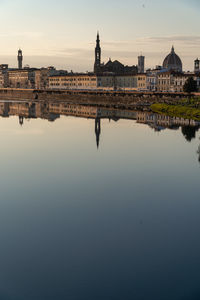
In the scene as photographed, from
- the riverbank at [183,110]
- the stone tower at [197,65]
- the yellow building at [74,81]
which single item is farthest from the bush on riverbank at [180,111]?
the yellow building at [74,81]

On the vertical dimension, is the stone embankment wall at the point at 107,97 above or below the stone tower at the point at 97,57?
below

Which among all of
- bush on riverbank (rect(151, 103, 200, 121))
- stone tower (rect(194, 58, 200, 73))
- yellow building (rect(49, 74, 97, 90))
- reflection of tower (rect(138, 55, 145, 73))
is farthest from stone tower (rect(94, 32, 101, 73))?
bush on riverbank (rect(151, 103, 200, 121))

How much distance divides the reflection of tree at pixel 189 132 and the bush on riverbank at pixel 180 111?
637 centimetres

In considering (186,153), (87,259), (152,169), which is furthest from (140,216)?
(186,153)

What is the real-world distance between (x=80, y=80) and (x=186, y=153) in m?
89.3

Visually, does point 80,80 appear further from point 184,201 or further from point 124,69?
point 184,201

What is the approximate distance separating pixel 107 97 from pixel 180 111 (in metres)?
30.5

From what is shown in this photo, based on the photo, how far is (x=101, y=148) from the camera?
2558 cm

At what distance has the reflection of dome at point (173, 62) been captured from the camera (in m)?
100

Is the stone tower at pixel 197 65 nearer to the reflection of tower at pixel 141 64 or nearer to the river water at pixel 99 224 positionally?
the reflection of tower at pixel 141 64

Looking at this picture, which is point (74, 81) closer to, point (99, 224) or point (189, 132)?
point (189, 132)

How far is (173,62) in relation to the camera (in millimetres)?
100688

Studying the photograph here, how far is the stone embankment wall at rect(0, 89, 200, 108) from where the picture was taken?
2603 inches

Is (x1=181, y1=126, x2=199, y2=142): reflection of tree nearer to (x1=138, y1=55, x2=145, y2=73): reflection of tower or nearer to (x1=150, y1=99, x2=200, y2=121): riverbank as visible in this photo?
(x1=150, y1=99, x2=200, y2=121): riverbank
